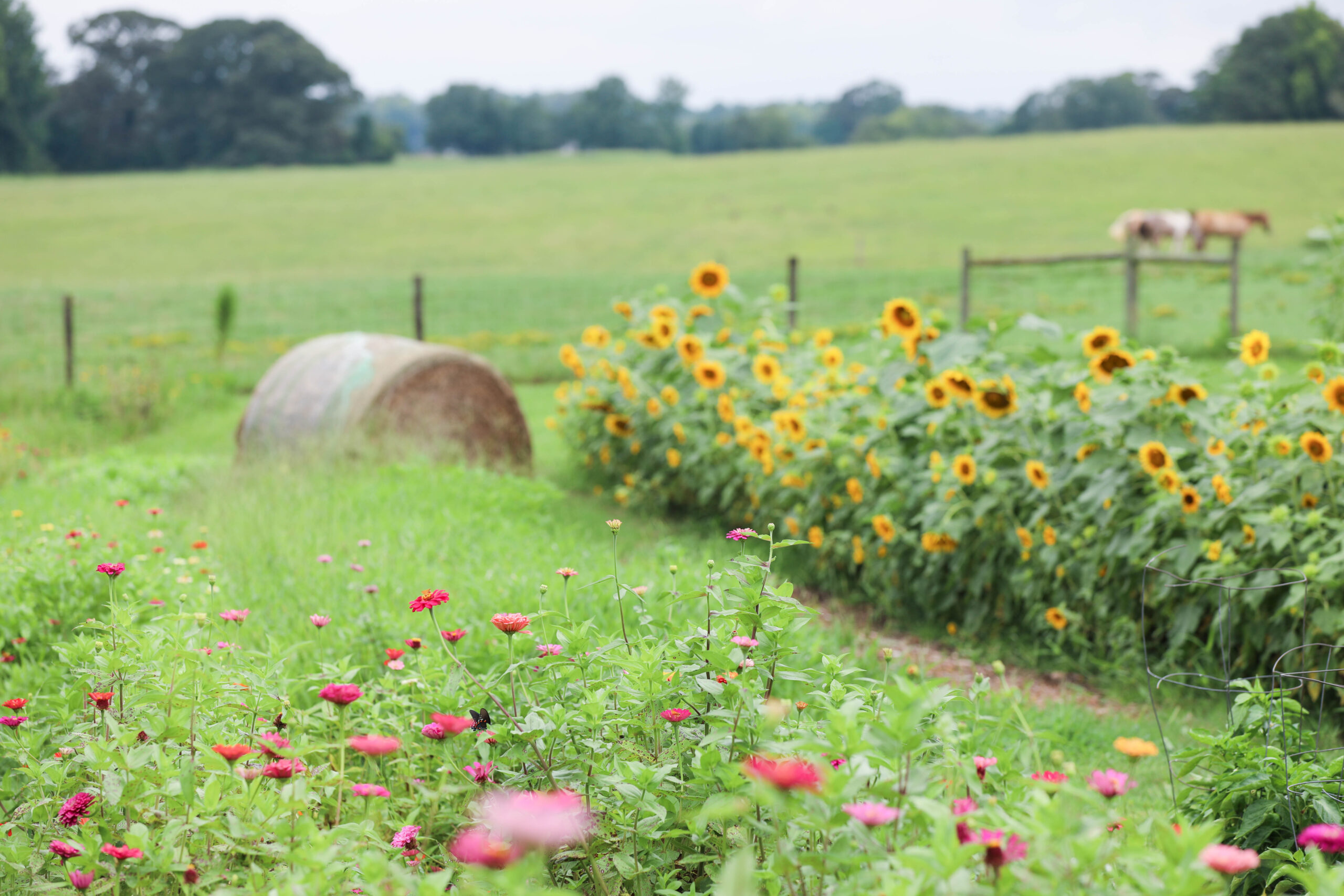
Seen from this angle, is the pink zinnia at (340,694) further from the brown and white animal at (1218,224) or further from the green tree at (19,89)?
the green tree at (19,89)

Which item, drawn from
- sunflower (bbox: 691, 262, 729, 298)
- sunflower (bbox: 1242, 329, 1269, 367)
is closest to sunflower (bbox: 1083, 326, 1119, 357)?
sunflower (bbox: 1242, 329, 1269, 367)

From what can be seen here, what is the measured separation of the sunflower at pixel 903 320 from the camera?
4.71 metres

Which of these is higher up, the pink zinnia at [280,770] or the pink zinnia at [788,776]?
the pink zinnia at [788,776]

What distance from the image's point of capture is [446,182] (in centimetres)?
4688

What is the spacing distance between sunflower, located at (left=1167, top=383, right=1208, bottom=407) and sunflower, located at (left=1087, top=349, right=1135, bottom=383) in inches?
9.3

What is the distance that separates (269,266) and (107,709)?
1174 inches

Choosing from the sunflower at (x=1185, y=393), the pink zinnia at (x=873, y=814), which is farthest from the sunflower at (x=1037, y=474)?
the pink zinnia at (x=873, y=814)

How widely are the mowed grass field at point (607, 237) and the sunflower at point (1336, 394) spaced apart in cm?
1018

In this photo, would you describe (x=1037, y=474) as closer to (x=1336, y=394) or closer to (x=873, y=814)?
(x=1336, y=394)

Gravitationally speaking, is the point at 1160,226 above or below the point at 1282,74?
below

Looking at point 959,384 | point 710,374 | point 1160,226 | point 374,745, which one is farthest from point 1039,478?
point 1160,226

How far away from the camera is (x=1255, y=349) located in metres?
3.84

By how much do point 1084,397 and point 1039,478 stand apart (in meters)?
0.42

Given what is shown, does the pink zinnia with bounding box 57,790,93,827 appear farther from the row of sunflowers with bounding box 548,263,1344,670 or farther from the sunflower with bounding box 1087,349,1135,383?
the sunflower with bounding box 1087,349,1135,383
